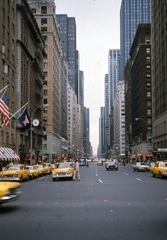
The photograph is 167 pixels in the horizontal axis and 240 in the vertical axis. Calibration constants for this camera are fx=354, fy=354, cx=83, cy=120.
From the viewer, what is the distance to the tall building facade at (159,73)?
75.3 meters

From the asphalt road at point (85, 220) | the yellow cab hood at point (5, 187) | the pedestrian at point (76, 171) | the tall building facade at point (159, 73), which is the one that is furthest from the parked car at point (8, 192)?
the tall building facade at point (159, 73)

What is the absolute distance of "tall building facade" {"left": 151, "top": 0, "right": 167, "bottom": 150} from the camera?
247ft

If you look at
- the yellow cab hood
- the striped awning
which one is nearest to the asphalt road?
the yellow cab hood

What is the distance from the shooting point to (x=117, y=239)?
25.7 ft

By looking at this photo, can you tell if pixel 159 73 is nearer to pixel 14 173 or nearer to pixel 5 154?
pixel 5 154

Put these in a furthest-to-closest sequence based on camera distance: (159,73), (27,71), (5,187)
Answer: (159,73)
(27,71)
(5,187)

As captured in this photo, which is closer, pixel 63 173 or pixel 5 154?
pixel 63 173

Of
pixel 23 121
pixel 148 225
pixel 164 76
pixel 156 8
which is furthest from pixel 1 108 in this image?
pixel 156 8

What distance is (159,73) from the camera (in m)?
81.4

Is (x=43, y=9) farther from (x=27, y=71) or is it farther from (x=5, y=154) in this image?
(x=5, y=154)

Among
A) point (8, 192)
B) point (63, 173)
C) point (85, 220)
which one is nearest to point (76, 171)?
point (63, 173)

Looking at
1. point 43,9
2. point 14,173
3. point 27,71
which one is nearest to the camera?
point 14,173

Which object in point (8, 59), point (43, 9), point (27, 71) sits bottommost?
point (8, 59)

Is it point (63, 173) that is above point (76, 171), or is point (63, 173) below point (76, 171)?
below
